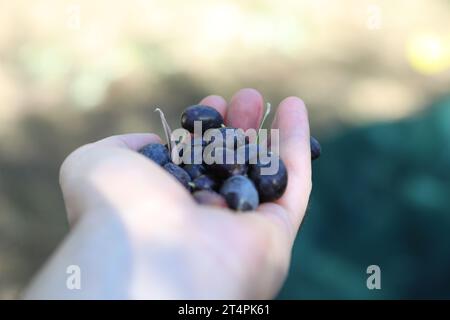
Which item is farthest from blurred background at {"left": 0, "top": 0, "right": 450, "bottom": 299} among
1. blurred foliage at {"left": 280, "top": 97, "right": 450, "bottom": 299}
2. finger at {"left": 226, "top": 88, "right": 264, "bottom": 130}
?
finger at {"left": 226, "top": 88, "right": 264, "bottom": 130}

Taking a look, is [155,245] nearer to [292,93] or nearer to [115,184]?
[115,184]

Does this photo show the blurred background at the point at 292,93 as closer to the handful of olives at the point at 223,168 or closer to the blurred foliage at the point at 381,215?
the blurred foliage at the point at 381,215

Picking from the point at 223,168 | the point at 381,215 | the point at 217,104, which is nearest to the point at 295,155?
the point at 223,168

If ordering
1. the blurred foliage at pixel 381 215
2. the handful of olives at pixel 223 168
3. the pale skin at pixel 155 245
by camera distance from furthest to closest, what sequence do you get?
the blurred foliage at pixel 381 215
the handful of olives at pixel 223 168
the pale skin at pixel 155 245

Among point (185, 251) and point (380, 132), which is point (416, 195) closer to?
point (380, 132)

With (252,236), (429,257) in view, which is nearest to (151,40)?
(429,257)

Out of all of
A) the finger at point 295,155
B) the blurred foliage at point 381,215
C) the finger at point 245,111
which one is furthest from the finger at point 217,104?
the blurred foliage at point 381,215

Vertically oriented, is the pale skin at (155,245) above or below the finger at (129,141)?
below
